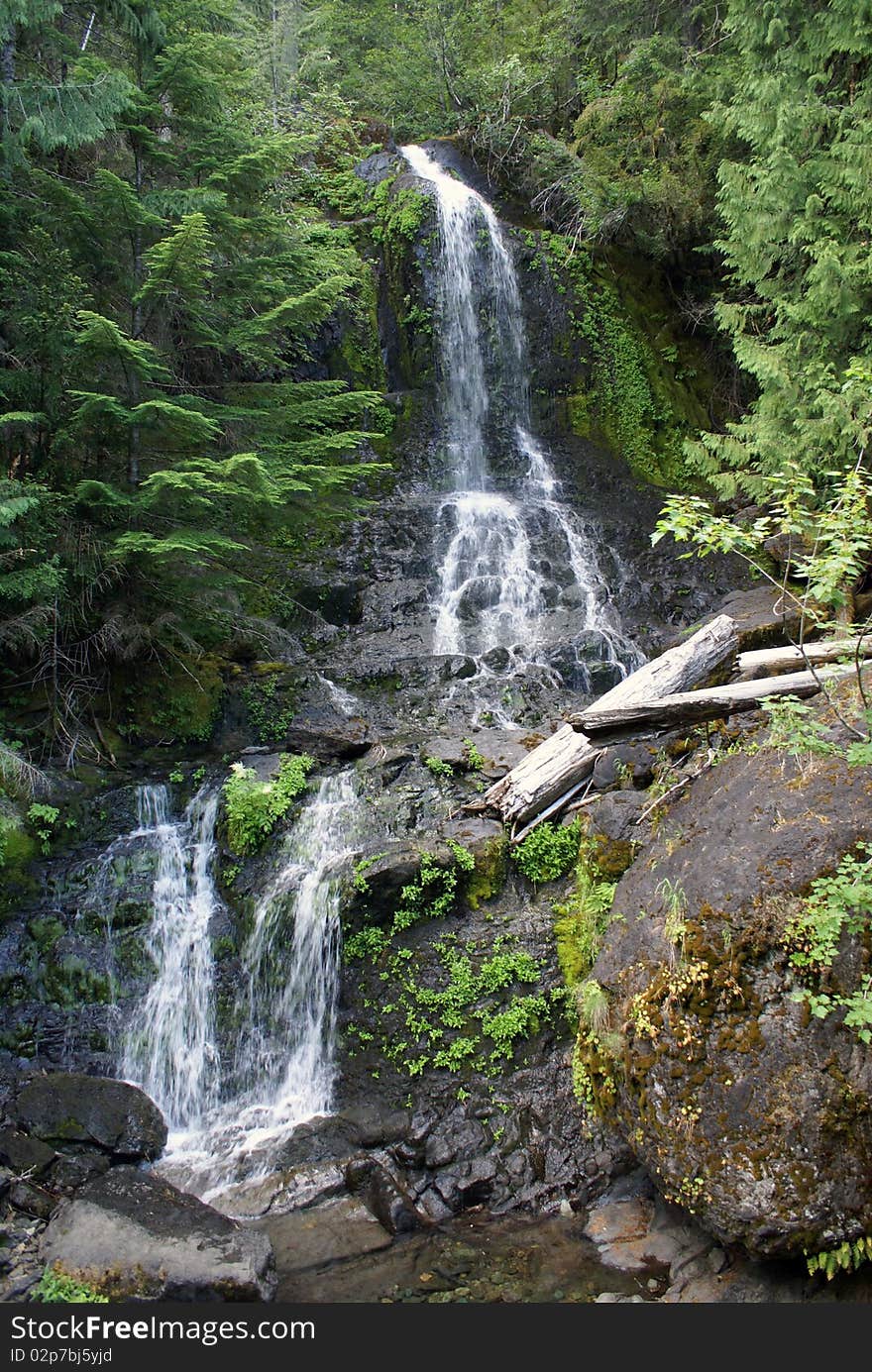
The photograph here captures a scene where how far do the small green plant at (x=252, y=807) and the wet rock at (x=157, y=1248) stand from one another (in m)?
3.27

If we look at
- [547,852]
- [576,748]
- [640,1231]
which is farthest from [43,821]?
[640,1231]

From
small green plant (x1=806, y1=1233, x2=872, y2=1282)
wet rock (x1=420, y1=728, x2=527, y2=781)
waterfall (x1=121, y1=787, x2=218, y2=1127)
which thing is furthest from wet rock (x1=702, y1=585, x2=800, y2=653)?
waterfall (x1=121, y1=787, x2=218, y2=1127)

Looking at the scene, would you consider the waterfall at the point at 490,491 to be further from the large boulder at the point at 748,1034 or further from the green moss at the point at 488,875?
the large boulder at the point at 748,1034

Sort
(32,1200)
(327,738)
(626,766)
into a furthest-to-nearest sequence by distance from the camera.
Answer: (327,738), (626,766), (32,1200)

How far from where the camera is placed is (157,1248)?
16.5 feet

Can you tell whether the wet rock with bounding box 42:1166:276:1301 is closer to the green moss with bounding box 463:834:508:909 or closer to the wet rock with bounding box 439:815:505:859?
the green moss with bounding box 463:834:508:909

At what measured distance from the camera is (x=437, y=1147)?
6.25 metres

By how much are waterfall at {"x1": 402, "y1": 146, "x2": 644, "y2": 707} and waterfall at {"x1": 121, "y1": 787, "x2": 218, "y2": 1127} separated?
162 inches

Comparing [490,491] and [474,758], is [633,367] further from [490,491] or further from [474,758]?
[474,758]

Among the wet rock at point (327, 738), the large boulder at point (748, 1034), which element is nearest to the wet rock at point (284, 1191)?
the large boulder at point (748, 1034)

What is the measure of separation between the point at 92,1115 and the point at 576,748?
508 centimetres

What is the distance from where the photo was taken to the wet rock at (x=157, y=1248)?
4816 millimetres

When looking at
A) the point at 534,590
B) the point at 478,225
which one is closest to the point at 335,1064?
the point at 534,590

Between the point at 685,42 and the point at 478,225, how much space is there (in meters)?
5.41
